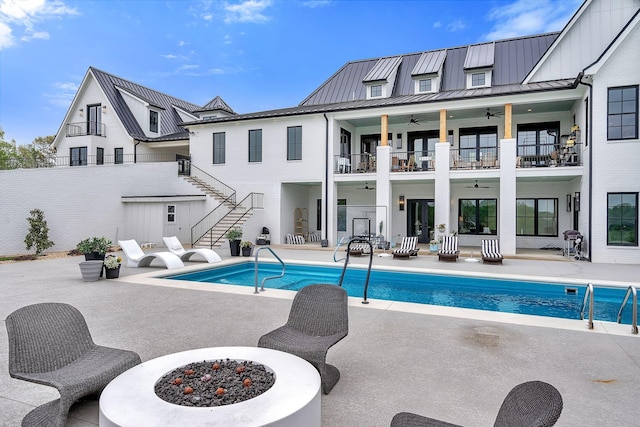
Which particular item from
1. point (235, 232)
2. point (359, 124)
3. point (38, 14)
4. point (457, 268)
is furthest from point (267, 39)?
point (457, 268)

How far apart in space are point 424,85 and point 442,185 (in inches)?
240

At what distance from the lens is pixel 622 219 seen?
537 inches

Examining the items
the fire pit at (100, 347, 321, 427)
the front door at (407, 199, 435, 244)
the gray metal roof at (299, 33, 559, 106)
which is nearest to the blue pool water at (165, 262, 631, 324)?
the fire pit at (100, 347, 321, 427)

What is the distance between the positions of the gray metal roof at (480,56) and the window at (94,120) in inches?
892

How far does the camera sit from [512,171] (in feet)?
52.4

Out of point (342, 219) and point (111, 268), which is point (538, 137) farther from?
point (111, 268)

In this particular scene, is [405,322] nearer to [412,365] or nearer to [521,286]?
[412,365]

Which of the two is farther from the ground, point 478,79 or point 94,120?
point 478,79

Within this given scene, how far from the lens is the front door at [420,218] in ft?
66.6

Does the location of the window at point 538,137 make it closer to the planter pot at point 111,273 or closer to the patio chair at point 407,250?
the patio chair at point 407,250

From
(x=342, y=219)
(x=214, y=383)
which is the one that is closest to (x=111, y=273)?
(x=214, y=383)

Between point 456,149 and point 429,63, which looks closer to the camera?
point 456,149

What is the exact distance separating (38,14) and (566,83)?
4219 centimetres

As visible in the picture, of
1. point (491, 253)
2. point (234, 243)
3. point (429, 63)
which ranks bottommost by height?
point (491, 253)
